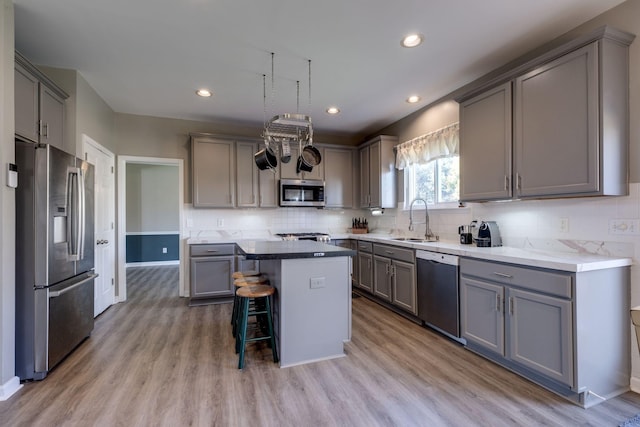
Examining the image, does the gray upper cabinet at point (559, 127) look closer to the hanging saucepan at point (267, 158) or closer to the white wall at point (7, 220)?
the hanging saucepan at point (267, 158)

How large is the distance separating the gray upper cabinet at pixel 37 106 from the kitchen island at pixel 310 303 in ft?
6.25

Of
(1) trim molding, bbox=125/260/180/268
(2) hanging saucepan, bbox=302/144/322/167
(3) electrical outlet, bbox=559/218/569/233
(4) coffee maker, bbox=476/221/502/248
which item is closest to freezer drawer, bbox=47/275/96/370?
(2) hanging saucepan, bbox=302/144/322/167

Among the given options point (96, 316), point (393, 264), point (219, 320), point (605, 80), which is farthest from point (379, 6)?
point (96, 316)

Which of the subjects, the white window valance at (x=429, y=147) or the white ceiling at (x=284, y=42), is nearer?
the white ceiling at (x=284, y=42)

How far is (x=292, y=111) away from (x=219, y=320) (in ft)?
9.19

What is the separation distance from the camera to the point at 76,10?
213cm

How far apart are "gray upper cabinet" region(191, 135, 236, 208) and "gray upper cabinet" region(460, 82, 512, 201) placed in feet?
9.98

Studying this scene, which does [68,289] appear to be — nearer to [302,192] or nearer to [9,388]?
[9,388]

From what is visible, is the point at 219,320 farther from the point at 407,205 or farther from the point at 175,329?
the point at 407,205

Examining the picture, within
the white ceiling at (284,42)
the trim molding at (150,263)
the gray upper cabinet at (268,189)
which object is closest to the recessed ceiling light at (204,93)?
the white ceiling at (284,42)

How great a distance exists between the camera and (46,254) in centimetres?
218

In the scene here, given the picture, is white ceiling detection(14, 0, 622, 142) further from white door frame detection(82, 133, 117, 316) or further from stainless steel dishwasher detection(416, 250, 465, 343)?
stainless steel dishwasher detection(416, 250, 465, 343)

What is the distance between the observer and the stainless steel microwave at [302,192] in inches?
183

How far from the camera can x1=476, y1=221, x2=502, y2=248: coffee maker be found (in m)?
2.77
